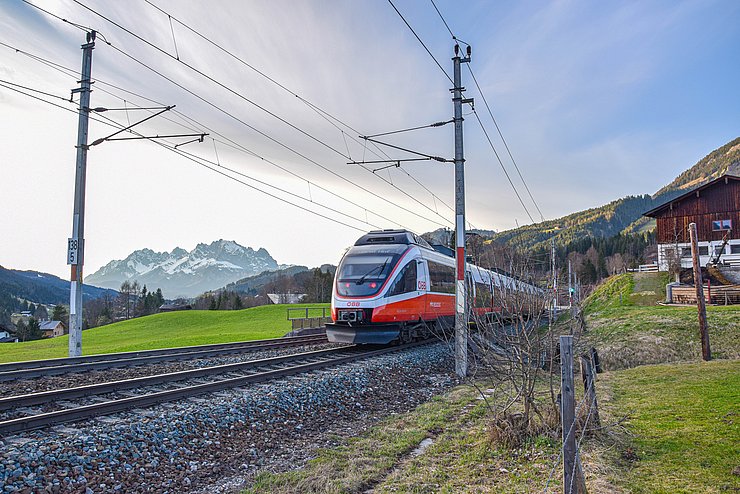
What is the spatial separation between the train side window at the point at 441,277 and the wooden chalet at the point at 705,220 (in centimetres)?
2989

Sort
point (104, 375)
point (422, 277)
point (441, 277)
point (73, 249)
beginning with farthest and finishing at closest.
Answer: point (441, 277), point (422, 277), point (73, 249), point (104, 375)

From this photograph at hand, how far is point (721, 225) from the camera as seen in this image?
4359cm

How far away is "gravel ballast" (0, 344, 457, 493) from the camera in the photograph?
5199 mm

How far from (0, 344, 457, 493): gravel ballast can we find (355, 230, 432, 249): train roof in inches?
291

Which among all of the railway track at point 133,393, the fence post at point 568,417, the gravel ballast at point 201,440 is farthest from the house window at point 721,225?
the fence post at point 568,417

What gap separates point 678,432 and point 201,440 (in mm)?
6288

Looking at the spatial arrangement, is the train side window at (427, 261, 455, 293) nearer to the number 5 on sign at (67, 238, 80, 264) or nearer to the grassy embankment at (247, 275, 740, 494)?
the grassy embankment at (247, 275, 740, 494)

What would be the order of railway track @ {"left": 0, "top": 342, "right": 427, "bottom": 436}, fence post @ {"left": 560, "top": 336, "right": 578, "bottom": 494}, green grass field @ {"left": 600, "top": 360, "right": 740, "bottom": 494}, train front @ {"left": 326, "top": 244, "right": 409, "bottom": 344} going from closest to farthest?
fence post @ {"left": 560, "top": 336, "right": 578, "bottom": 494}, green grass field @ {"left": 600, "top": 360, "right": 740, "bottom": 494}, railway track @ {"left": 0, "top": 342, "right": 427, "bottom": 436}, train front @ {"left": 326, "top": 244, "right": 409, "bottom": 344}

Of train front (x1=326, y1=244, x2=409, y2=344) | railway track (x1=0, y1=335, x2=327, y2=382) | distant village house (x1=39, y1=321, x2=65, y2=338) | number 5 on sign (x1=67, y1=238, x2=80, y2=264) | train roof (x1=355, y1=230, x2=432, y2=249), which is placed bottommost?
distant village house (x1=39, y1=321, x2=65, y2=338)

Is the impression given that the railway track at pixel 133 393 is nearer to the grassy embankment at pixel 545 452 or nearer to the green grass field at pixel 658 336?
the grassy embankment at pixel 545 452

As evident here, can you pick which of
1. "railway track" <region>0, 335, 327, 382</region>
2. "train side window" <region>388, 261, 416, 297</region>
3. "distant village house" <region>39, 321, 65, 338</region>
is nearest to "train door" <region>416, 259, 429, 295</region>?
"train side window" <region>388, 261, 416, 297</region>

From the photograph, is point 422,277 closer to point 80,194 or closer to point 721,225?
point 80,194

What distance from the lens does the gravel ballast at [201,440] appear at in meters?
5.20

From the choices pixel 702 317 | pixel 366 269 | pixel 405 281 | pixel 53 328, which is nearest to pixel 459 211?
pixel 405 281
